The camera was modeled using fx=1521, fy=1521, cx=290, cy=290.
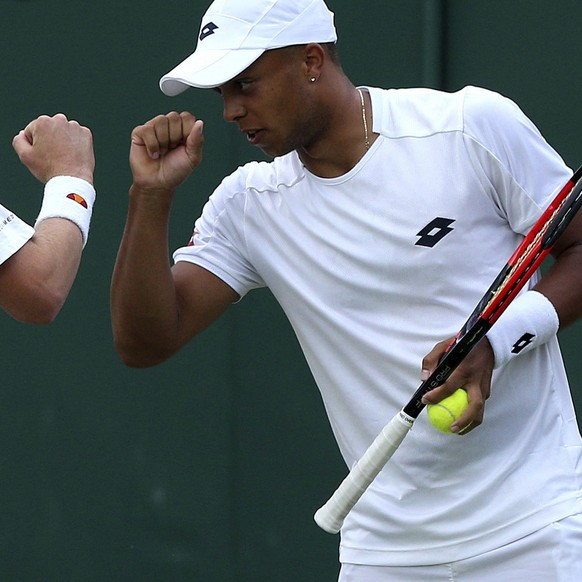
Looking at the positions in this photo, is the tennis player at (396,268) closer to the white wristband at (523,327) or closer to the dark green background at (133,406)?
the white wristband at (523,327)

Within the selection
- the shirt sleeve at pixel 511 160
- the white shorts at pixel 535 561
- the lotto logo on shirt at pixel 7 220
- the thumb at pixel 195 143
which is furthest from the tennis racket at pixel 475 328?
the lotto logo on shirt at pixel 7 220

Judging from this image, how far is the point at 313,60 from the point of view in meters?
3.38

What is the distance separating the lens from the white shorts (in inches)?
125

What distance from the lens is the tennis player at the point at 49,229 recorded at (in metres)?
2.94

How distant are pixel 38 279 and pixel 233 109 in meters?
0.63

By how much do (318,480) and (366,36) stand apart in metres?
1.38

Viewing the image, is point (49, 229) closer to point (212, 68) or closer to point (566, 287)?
point (212, 68)

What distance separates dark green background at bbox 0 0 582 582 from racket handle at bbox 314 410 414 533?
1650 mm

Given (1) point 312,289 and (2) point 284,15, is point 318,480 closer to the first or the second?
(1) point 312,289

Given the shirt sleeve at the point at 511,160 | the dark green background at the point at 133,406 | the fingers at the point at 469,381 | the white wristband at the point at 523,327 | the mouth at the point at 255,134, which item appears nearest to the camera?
the fingers at the point at 469,381

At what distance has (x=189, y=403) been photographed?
15.7ft

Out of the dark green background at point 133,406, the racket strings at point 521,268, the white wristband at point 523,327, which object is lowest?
the dark green background at point 133,406

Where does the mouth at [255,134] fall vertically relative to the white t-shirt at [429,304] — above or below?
above

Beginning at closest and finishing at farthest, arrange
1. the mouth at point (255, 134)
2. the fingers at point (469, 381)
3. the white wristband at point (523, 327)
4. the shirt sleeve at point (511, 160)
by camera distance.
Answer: the fingers at point (469, 381) → the white wristband at point (523, 327) → the shirt sleeve at point (511, 160) → the mouth at point (255, 134)
